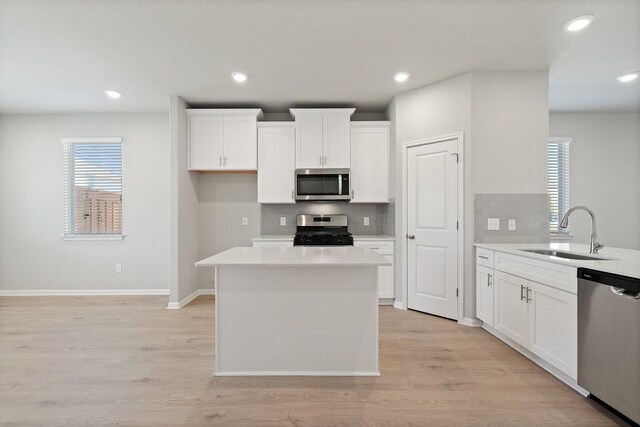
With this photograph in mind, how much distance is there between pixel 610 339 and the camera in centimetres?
174

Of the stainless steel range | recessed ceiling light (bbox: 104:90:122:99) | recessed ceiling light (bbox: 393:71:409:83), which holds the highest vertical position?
recessed ceiling light (bbox: 393:71:409:83)

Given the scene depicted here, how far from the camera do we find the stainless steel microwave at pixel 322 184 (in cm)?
407

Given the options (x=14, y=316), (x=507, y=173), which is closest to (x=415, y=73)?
(x=507, y=173)

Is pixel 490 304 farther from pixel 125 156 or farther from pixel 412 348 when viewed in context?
pixel 125 156

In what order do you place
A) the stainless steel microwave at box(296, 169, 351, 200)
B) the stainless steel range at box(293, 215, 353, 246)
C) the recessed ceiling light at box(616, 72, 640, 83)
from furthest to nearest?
the stainless steel range at box(293, 215, 353, 246)
the stainless steel microwave at box(296, 169, 351, 200)
the recessed ceiling light at box(616, 72, 640, 83)

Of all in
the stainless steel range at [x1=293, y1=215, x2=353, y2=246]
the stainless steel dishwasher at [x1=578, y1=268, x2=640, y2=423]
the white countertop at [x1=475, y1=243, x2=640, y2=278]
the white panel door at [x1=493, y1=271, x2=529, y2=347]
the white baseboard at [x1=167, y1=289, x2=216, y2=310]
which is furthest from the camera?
the stainless steel range at [x1=293, y1=215, x2=353, y2=246]

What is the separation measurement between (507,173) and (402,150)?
1.18 m

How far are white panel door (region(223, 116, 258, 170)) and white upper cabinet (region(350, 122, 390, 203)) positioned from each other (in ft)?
4.51

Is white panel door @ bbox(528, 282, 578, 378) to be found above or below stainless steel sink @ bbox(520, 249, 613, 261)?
below

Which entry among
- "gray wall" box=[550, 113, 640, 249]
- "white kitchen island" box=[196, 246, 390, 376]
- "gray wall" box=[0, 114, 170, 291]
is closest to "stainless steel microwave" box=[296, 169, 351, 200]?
"white kitchen island" box=[196, 246, 390, 376]

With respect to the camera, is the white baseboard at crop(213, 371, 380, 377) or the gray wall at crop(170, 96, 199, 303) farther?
the gray wall at crop(170, 96, 199, 303)

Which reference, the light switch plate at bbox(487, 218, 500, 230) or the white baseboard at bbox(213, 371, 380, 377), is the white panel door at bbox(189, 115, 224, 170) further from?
the light switch plate at bbox(487, 218, 500, 230)

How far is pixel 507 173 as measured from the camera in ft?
10.6

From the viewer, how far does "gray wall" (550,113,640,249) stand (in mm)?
4457
